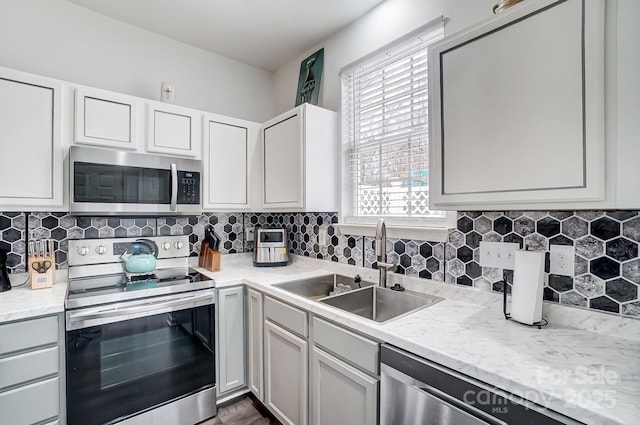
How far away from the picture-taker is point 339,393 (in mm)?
1367

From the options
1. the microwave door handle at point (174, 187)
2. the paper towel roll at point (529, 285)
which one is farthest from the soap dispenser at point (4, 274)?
the paper towel roll at point (529, 285)

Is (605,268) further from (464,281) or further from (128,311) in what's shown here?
(128,311)

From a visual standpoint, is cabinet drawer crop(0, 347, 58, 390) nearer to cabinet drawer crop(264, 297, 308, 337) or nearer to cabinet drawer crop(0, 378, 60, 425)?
cabinet drawer crop(0, 378, 60, 425)

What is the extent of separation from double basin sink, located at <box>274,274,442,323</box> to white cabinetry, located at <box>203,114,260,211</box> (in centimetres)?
87

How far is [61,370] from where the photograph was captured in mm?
1474

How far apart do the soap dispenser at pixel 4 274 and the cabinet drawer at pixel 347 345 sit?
5.62 ft

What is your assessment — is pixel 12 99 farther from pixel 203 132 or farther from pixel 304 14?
pixel 304 14

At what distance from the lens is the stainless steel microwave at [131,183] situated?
1720 mm

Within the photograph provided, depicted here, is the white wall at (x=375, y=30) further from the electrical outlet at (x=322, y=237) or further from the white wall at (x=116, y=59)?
the electrical outlet at (x=322, y=237)

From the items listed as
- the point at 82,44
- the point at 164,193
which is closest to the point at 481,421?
the point at 164,193

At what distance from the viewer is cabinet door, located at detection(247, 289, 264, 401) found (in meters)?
1.95

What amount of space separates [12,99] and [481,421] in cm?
251

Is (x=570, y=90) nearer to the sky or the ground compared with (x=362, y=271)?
nearer to the sky

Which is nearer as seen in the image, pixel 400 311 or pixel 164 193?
pixel 400 311
